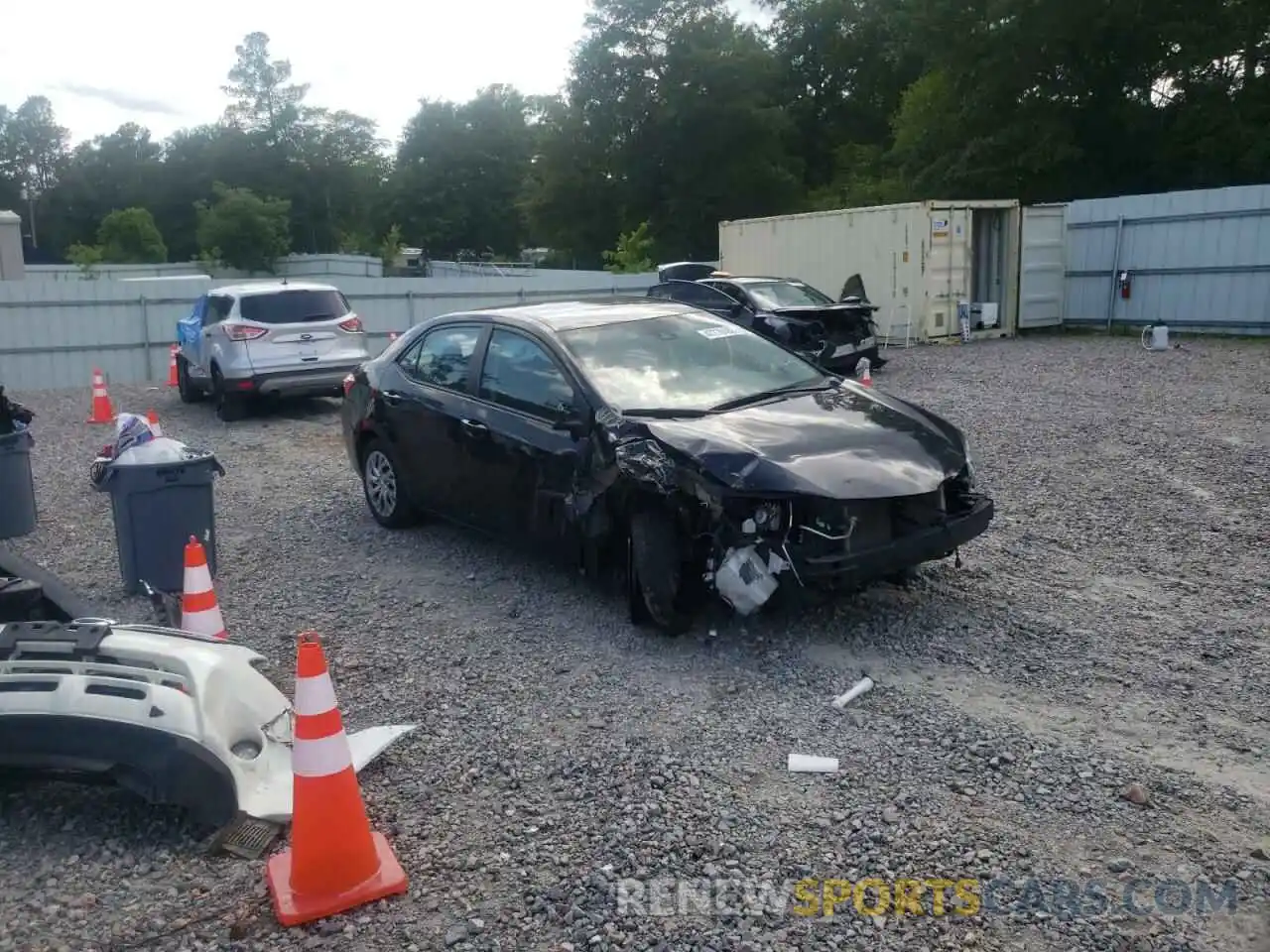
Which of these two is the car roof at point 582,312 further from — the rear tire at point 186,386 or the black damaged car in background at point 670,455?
the rear tire at point 186,386

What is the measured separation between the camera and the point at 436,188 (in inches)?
2613

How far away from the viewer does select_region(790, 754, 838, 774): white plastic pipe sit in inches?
157

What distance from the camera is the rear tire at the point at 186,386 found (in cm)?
1457

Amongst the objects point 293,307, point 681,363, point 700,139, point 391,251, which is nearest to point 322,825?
point 681,363

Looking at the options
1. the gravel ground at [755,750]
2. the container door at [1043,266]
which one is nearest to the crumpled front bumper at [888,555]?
the gravel ground at [755,750]

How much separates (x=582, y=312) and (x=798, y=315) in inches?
326

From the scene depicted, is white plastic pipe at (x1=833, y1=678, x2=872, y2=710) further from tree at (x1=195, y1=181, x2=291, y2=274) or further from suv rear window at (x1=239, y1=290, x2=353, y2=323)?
tree at (x1=195, y1=181, x2=291, y2=274)

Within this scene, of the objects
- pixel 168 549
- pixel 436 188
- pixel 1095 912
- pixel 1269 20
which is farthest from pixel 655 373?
pixel 436 188

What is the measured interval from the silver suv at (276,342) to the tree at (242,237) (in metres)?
47.3

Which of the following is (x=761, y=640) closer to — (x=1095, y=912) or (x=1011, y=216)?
(x=1095, y=912)

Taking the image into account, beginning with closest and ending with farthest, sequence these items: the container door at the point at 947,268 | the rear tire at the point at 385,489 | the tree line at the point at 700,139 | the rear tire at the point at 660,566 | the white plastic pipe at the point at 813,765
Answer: the white plastic pipe at the point at 813,765 → the rear tire at the point at 660,566 → the rear tire at the point at 385,489 → the container door at the point at 947,268 → the tree line at the point at 700,139

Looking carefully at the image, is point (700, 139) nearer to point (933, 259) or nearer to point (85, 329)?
point (933, 259)

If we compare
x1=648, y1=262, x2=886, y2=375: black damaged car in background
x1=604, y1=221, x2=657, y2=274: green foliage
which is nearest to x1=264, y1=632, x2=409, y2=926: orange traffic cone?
x1=648, y1=262, x2=886, y2=375: black damaged car in background

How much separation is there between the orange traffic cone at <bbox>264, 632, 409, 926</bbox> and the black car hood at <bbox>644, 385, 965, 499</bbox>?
2.10 metres
